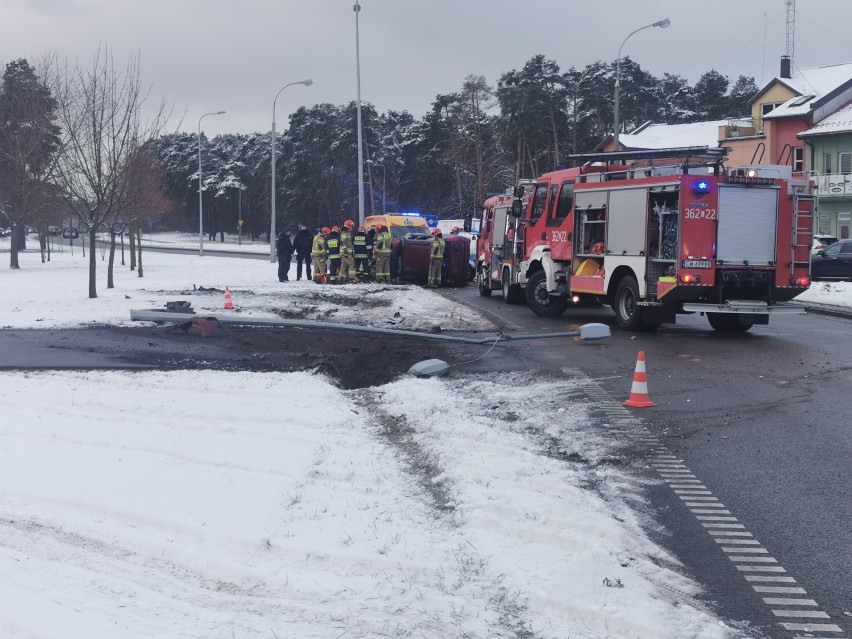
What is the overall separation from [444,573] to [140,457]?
3.16 meters

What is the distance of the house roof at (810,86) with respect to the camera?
5394 centimetres

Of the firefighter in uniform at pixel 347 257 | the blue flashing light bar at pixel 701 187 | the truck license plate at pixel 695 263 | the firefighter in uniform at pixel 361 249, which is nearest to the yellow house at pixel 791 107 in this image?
the firefighter in uniform at pixel 361 249

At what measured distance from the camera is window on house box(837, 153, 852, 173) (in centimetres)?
5184

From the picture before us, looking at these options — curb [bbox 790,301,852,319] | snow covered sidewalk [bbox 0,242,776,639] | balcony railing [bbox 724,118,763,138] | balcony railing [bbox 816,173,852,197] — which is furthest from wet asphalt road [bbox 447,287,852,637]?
balcony railing [bbox 724,118,763,138]

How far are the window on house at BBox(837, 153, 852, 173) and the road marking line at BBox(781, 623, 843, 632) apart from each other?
52497mm

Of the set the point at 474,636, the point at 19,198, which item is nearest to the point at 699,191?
the point at 474,636

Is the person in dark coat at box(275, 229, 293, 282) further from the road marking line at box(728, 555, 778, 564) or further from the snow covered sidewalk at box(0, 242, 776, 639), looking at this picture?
the road marking line at box(728, 555, 778, 564)

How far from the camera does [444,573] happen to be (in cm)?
488

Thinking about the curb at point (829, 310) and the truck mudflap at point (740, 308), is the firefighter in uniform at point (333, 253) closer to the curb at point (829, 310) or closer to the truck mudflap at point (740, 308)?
the curb at point (829, 310)

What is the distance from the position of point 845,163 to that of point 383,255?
110 ft

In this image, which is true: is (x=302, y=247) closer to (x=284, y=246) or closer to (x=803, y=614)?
(x=284, y=246)

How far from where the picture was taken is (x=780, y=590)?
490cm

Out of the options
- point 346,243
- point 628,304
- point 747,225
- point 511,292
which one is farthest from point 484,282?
point 747,225

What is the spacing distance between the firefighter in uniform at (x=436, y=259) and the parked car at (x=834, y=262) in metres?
12.6
